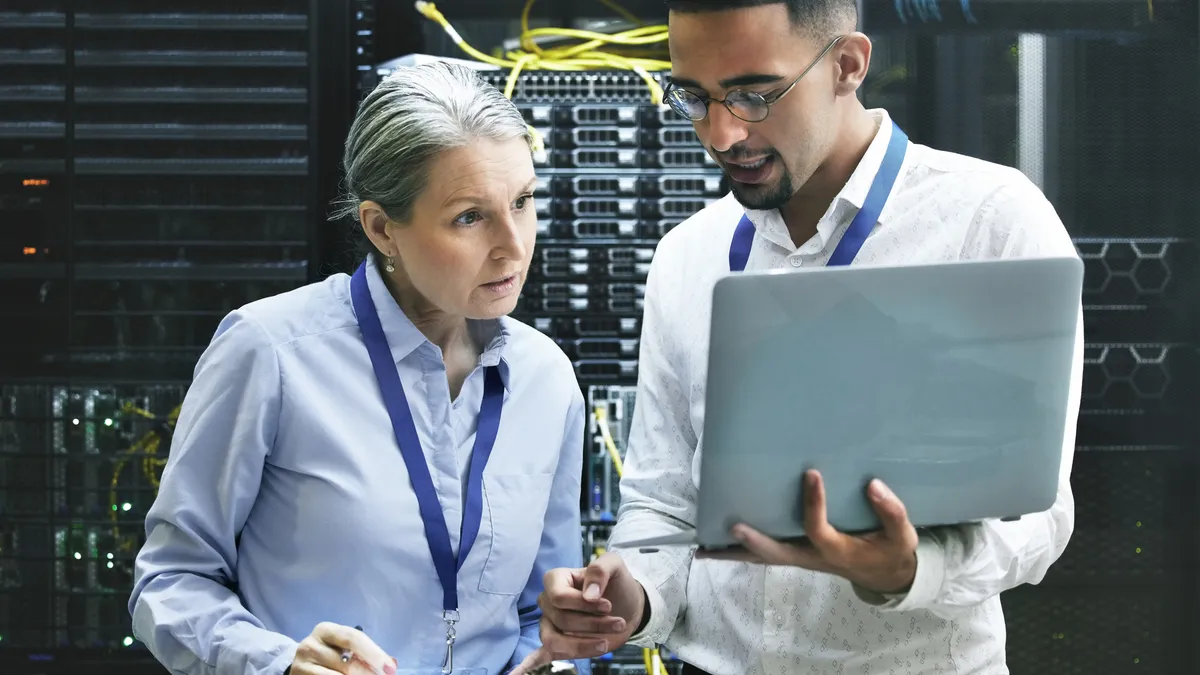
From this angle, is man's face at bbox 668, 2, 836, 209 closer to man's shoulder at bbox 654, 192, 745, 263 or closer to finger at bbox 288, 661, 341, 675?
man's shoulder at bbox 654, 192, 745, 263

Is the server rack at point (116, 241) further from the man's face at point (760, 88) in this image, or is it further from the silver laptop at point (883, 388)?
the silver laptop at point (883, 388)

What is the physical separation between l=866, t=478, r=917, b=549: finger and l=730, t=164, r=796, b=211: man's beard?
1.41 feet

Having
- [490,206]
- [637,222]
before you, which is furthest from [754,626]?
[637,222]

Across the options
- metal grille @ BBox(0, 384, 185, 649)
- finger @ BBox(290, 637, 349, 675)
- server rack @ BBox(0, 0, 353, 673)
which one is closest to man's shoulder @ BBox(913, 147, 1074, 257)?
finger @ BBox(290, 637, 349, 675)

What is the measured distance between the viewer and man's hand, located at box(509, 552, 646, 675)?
134 centimetres

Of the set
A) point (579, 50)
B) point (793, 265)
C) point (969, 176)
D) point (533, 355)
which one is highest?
point (579, 50)

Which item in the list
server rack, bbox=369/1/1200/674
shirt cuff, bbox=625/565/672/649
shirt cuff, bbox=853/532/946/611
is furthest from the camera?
server rack, bbox=369/1/1200/674

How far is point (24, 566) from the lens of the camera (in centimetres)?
222

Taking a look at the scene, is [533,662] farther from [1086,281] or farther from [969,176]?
[1086,281]

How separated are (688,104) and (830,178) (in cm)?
21

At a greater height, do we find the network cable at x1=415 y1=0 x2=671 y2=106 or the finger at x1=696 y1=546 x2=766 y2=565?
the network cable at x1=415 y1=0 x2=671 y2=106

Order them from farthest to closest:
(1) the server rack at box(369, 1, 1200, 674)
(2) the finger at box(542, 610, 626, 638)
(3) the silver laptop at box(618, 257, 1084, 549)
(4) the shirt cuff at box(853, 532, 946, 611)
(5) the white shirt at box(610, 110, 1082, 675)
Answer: (1) the server rack at box(369, 1, 1200, 674), (2) the finger at box(542, 610, 626, 638), (5) the white shirt at box(610, 110, 1082, 675), (4) the shirt cuff at box(853, 532, 946, 611), (3) the silver laptop at box(618, 257, 1084, 549)

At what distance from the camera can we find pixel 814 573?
1.38 metres

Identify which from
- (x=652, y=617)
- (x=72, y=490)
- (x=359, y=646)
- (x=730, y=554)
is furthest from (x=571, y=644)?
(x=72, y=490)
